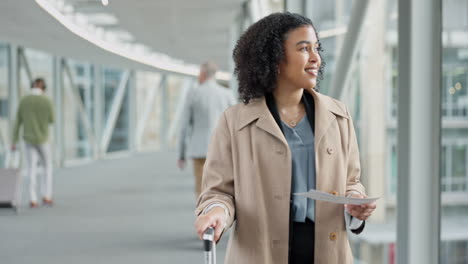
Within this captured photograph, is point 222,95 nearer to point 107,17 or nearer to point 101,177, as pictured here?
point 107,17

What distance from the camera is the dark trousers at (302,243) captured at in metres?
2.13

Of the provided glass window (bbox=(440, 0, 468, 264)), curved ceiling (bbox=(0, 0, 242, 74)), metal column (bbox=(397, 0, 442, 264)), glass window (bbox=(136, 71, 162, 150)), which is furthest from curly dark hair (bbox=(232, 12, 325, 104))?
glass window (bbox=(136, 71, 162, 150))

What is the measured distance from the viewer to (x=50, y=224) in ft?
24.6

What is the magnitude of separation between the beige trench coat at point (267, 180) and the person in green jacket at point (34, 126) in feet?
23.0

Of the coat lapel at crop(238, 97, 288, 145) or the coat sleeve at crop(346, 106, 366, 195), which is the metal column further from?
the coat lapel at crop(238, 97, 288, 145)

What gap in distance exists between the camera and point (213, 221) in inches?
76.7

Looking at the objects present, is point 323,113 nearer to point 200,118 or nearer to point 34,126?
point 200,118

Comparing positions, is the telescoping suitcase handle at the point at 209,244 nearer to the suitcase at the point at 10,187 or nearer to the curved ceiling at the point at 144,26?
the curved ceiling at the point at 144,26

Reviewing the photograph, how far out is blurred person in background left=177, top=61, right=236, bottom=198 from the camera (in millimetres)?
6430

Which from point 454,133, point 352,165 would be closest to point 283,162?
point 352,165

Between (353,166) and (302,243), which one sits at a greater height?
(353,166)

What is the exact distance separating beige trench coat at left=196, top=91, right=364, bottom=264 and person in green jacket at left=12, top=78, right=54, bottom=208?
700 cm

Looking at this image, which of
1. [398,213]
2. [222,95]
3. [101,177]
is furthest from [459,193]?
[101,177]

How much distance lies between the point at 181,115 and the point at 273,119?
4517 mm
